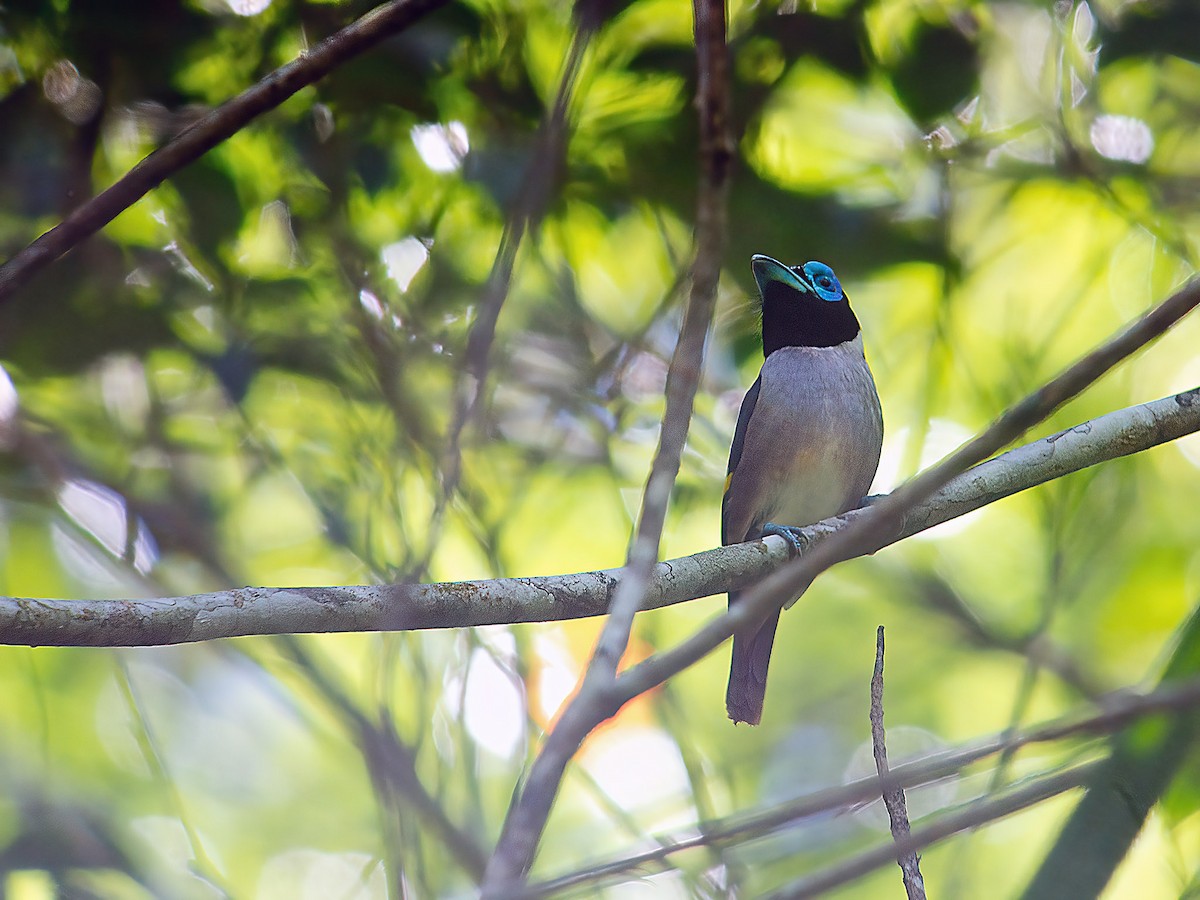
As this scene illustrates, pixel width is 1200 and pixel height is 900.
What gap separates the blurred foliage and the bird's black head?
151 millimetres

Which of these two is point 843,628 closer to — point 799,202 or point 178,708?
point 799,202

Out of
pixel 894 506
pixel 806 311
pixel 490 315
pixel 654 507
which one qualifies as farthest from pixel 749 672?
pixel 894 506

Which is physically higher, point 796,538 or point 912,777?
point 796,538

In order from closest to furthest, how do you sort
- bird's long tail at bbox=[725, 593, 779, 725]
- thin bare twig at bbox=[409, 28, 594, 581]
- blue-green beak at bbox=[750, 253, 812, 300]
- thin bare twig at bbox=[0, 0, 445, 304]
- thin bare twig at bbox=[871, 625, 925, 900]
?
thin bare twig at bbox=[871, 625, 925, 900]
thin bare twig at bbox=[409, 28, 594, 581]
thin bare twig at bbox=[0, 0, 445, 304]
blue-green beak at bbox=[750, 253, 812, 300]
bird's long tail at bbox=[725, 593, 779, 725]

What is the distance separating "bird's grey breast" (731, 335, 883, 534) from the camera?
4.63m

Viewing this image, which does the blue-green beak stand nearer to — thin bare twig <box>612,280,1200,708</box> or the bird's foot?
the bird's foot

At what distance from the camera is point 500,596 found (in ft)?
8.65

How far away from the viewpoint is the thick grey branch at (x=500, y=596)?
7.25ft

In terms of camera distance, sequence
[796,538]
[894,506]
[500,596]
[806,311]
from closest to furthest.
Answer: [894,506] < [500,596] < [796,538] < [806,311]

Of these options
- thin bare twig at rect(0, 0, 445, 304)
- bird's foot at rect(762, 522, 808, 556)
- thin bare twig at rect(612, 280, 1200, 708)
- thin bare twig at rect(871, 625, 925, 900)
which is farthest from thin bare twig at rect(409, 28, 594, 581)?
bird's foot at rect(762, 522, 808, 556)

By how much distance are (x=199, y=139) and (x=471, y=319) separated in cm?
162

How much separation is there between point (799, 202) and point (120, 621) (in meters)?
2.87

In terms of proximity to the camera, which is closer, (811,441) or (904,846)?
(904,846)

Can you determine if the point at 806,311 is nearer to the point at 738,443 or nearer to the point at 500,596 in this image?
the point at 738,443
